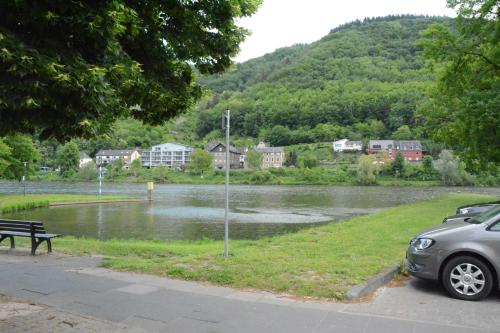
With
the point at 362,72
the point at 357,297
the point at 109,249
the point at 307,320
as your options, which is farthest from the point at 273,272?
the point at 362,72

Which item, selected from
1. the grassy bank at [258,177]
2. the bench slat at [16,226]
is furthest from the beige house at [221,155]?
the bench slat at [16,226]

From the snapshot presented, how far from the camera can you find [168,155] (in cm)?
16775

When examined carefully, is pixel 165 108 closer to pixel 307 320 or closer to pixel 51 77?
pixel 51 77

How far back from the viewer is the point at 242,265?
28.6 feet

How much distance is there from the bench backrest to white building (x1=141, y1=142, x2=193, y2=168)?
496ft

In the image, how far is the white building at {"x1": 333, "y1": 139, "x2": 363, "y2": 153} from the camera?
5832 inches

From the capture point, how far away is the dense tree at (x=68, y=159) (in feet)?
416

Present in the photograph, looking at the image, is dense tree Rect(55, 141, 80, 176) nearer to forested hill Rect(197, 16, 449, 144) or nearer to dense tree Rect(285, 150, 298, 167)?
forested hill Rect(197, 16, 449, 144)

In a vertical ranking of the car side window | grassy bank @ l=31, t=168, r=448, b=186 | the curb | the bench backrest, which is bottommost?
grassy bank @ l=31, t=168, r=448, b=186

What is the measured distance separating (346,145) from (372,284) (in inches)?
5783

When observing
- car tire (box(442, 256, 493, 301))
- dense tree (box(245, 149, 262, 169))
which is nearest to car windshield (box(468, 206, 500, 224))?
car tire (box(442, 256, 493, 301))

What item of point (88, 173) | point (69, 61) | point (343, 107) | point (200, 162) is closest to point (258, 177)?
point (200, 162)

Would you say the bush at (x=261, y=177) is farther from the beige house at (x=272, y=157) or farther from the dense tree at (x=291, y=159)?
the beige house at (x=272, y=157)

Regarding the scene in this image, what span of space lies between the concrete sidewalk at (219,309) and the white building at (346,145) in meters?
144
